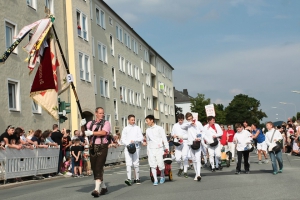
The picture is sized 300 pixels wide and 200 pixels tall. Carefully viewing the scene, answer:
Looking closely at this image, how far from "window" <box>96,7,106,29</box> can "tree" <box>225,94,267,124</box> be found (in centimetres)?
8125

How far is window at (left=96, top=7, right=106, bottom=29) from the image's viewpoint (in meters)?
45.8

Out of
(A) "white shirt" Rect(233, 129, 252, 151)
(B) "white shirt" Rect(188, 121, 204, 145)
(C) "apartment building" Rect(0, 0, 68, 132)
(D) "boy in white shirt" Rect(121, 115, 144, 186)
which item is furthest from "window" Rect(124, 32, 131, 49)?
(D) "boy in white shirt" Rect(121, 115, 144, 186)

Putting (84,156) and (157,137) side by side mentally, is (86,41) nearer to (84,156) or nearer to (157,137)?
(84,156)

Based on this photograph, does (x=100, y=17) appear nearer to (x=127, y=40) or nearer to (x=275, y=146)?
(x=127, y=40)

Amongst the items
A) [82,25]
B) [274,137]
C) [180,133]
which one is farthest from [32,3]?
[274,137]

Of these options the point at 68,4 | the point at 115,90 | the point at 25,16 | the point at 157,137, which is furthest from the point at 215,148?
the point at 115,90

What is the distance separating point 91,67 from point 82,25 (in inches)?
130

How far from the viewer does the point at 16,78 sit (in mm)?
26594

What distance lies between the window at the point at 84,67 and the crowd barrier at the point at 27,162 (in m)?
17.6

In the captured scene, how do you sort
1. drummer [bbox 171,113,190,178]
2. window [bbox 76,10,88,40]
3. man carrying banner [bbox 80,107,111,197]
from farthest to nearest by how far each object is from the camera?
window [bbox 76,10,88,40]
drummer [bbox 171,113,190,178]
man carrying banner [bbox 80,107,111,197]

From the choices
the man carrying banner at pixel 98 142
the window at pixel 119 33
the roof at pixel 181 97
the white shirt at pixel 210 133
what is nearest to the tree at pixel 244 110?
the roof at pixel 181 97

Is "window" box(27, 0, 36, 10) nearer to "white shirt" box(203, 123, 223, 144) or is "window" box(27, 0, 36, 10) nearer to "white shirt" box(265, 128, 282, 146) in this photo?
"white shirt" box(203, 123, 223, 144)

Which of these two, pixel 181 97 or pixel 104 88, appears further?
pixel 181 97

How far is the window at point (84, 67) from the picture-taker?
37188mm
